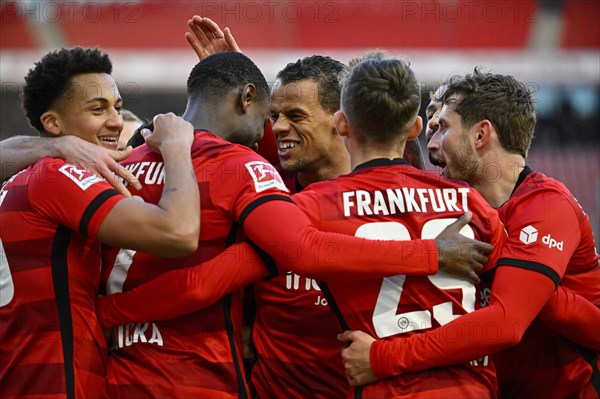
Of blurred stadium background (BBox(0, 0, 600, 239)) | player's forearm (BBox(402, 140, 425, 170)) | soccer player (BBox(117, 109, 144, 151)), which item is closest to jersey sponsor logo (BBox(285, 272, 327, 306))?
player's forearm (BBox(402, 140, 425, 170))

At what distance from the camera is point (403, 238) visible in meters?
3.34

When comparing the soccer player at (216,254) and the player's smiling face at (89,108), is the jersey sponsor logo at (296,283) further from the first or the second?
the player's smiling face at (89,108)

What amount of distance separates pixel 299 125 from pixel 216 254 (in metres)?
1.50

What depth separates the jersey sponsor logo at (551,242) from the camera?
3.48 metres

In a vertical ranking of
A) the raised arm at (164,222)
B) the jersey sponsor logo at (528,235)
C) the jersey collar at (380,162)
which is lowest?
the jersey sponsor logo at (528,235)

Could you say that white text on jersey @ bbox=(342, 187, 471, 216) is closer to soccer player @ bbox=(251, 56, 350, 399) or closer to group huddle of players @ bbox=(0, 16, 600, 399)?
group huddle of players @ bbox=(0, 16, 600, 399)

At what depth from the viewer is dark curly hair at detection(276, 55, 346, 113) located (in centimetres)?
485

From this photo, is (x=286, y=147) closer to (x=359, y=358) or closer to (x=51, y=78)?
(x=51, y=78)

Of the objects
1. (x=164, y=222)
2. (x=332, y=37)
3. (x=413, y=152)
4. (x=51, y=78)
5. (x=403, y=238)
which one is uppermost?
(x=51, y=78)

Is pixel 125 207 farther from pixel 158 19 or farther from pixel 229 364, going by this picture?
pixel 158 19

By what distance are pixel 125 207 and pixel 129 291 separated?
40 cm

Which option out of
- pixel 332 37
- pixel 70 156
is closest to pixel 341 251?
pixel 70 156

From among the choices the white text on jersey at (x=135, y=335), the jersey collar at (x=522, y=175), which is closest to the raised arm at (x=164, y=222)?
the white text on jersey at (x=135, y=335)

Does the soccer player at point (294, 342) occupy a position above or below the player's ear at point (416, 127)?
below
